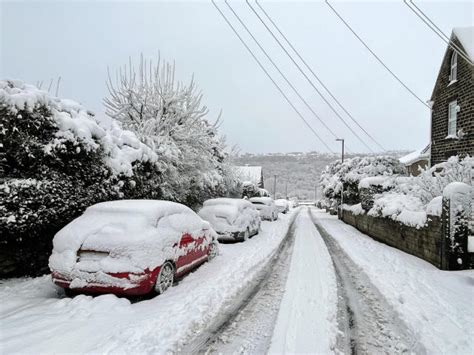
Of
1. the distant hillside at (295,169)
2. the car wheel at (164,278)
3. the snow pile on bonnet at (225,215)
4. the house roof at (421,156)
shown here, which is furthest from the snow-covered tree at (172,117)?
the distant hillside at (295,169)

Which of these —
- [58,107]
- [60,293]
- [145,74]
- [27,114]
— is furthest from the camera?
[145,74]

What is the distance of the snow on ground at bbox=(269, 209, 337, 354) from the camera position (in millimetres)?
3688

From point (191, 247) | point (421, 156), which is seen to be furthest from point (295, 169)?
point (191, 247)

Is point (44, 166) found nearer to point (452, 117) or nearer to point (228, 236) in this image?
point (228, 236)

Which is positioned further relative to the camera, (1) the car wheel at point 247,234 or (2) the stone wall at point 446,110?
(2) the stone wall at point 446,110

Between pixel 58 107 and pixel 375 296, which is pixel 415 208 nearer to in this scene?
pixel 375 296

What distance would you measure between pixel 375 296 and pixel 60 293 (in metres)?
5.48

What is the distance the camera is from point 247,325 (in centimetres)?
425

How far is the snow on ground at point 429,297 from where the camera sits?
392 centimetres

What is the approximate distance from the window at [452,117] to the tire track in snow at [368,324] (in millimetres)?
13655

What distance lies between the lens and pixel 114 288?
485cm

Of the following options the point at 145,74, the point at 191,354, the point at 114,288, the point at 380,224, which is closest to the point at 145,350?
the point at 191,354

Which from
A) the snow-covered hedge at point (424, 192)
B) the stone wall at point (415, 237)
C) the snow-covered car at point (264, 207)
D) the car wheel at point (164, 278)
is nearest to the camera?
the car wheel at point (164, 278)

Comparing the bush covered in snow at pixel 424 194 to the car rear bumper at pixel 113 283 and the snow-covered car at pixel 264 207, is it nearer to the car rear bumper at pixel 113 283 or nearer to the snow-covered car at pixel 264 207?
the car rear bumper at pixel 113 283
